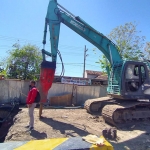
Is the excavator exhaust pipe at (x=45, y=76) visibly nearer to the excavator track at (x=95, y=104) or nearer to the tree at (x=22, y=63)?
the excavator track at (x=95, y=104)

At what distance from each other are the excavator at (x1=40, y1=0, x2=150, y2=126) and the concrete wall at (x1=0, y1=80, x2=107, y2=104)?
18.0 feet

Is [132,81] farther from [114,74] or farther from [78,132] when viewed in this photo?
[78,132]

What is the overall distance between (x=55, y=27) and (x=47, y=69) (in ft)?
6.26

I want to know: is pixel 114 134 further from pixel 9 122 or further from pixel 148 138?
pixel 9 122

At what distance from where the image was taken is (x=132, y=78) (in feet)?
25.2

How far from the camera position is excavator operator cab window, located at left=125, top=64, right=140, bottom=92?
7617 mm

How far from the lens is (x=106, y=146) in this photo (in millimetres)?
2672

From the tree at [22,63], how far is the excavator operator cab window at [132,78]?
13.3 metres

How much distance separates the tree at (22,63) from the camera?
1897cm

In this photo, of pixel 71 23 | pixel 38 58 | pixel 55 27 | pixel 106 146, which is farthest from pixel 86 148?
pixel 38 58

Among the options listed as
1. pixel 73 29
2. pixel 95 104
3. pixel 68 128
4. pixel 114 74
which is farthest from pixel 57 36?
pixel 95 104

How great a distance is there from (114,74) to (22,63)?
44.8 ft

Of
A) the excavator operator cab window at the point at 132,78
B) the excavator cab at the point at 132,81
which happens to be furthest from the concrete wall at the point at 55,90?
the excavator operator cab window at the point at 132,78

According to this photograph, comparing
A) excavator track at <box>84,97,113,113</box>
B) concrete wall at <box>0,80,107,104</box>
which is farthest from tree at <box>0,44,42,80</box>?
excavator track at <box>84,97,113,113</box>
